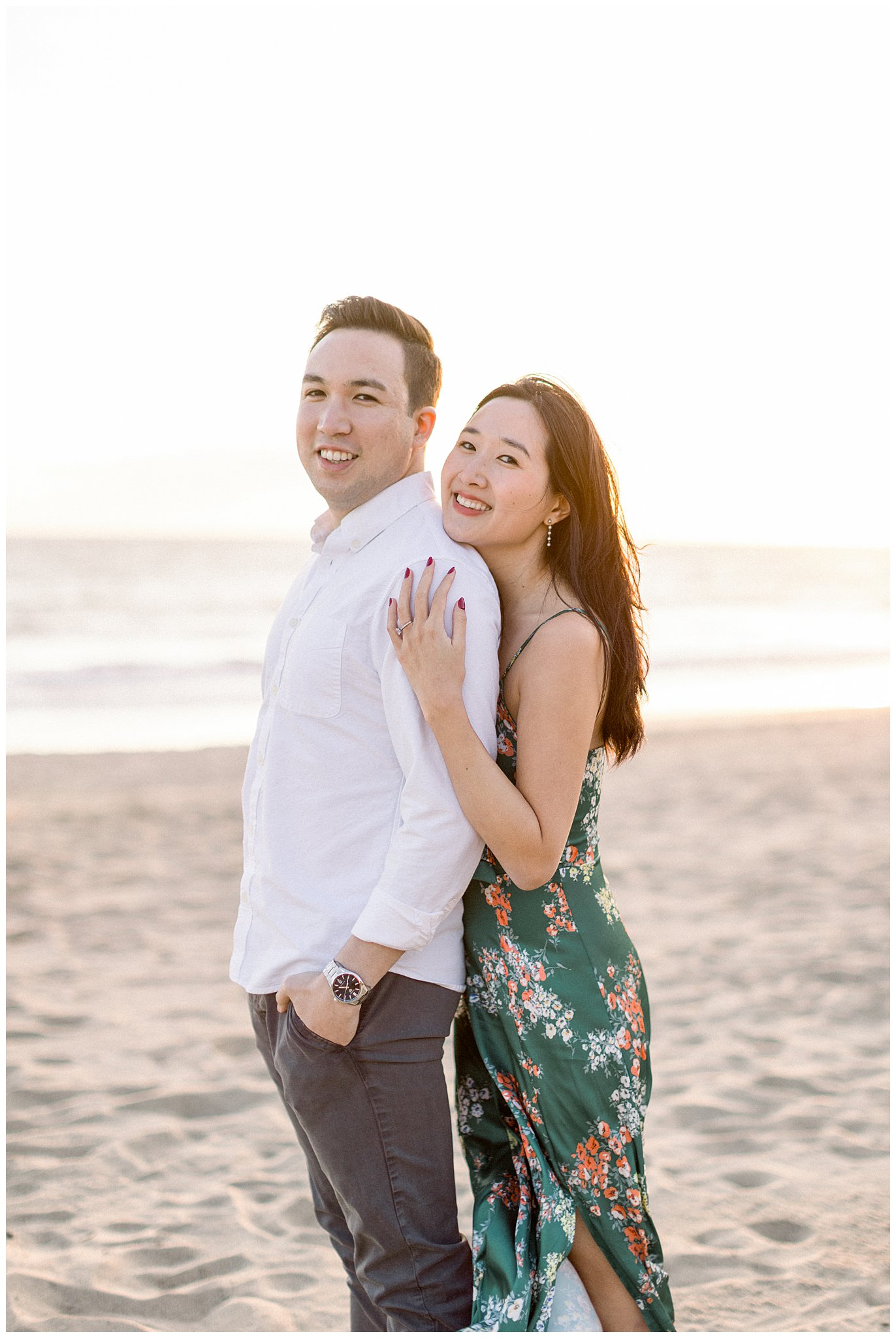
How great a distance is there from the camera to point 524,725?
226 centimetres

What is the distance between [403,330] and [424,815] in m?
1.07

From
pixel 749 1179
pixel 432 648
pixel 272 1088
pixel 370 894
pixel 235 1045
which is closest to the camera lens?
pixel 432 648

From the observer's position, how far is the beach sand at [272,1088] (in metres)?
3.24

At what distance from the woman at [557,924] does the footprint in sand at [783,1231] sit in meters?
1.12

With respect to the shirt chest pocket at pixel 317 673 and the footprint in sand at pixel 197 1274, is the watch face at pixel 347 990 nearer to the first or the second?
the shirt chest pocket at pixel 317 673

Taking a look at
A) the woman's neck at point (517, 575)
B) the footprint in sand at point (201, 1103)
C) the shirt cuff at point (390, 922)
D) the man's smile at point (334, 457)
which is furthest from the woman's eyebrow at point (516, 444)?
the footprint in sand at point (201, 1103)

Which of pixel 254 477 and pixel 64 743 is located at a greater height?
pixel 254 477

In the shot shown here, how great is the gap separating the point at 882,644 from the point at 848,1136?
56.1 feet

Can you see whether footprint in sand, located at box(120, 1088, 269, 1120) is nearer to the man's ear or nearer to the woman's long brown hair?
the woman's long brown hair

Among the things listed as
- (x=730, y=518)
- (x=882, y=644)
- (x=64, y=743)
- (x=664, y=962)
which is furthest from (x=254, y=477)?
(x=664, y=962)

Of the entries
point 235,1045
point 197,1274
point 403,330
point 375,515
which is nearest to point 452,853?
point 375,515

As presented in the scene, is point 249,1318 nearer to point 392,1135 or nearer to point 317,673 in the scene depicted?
point 392,1135

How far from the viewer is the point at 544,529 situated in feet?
8.20

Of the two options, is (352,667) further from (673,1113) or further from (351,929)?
(673,1113)
